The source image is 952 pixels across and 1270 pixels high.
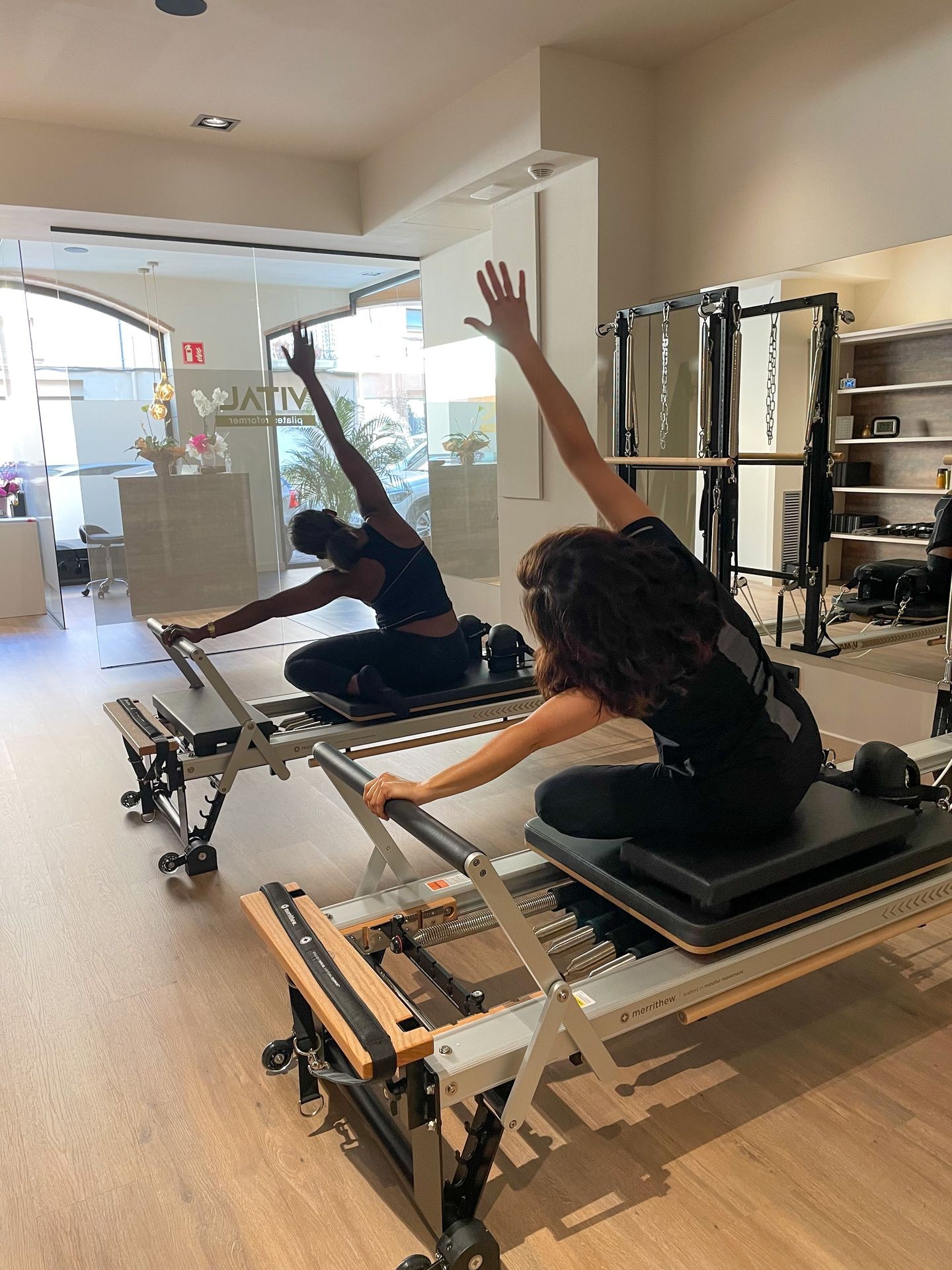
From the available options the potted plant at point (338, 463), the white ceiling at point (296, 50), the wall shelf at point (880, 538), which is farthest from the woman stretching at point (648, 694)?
the potted plant at point (338, 463)

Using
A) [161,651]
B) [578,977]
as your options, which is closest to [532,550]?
[578,977]

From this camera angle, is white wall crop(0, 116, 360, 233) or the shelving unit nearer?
the shelving unit

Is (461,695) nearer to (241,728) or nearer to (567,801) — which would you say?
(241,728)

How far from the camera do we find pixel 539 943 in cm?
146

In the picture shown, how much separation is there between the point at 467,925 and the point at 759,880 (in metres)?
0.61

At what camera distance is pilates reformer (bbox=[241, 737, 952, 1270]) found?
56.0 inches

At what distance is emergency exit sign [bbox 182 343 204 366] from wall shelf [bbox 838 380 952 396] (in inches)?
144

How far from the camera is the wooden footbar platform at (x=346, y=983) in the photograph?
4.50 feet

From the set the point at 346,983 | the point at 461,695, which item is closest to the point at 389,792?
the point at 346,983

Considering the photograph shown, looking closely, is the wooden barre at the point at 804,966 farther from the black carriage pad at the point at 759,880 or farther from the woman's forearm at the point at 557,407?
the woman's forearm at the point at 557,407

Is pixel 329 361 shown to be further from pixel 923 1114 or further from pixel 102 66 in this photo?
pixel 923 1114

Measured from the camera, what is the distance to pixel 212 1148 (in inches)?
67.2

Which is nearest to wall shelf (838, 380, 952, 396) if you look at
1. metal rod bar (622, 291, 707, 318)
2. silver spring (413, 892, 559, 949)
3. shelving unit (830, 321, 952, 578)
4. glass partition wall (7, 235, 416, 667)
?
shelving unit (830, 321, 952, 578)

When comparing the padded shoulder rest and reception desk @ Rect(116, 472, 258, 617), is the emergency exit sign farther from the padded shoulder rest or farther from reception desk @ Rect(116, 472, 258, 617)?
the padded shoulder rest
